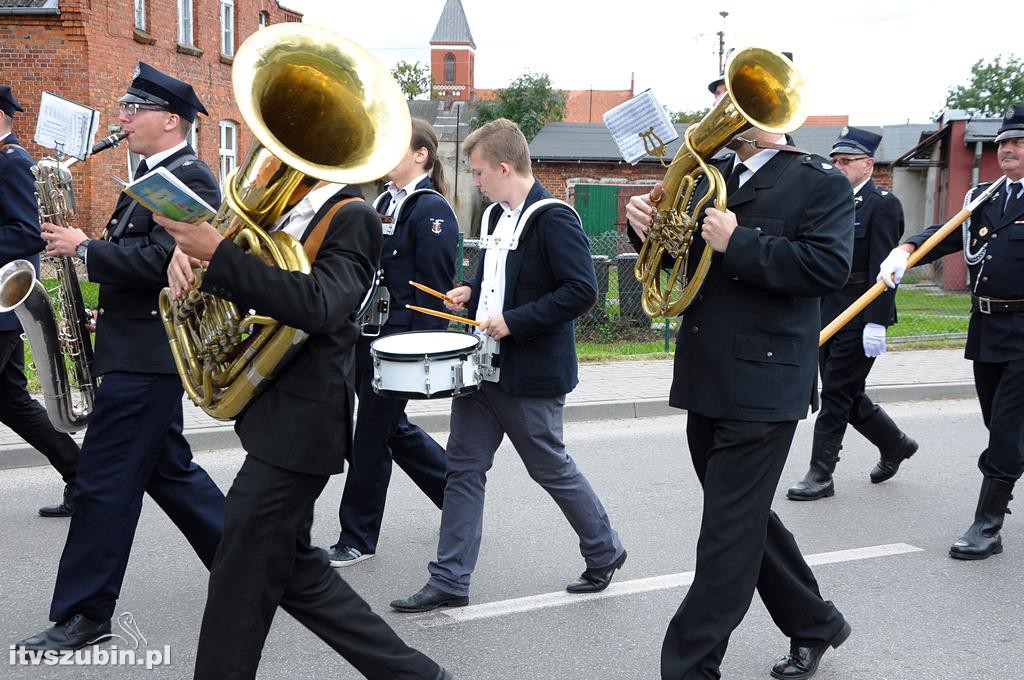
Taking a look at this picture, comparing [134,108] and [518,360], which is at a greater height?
[134,108]

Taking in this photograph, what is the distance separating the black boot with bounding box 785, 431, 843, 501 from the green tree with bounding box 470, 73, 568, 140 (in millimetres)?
33588

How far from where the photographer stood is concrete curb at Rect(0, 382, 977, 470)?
21.8ft

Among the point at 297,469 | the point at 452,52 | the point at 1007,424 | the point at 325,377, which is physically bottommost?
the point at 1007,424

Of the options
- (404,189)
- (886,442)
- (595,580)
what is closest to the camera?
(595,580)

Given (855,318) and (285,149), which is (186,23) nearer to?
(855,318)

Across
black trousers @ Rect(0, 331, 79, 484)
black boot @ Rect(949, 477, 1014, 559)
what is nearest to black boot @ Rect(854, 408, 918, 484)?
black boot @ Rect(949, 477, 1014, 559)

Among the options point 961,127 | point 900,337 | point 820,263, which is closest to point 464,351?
point 820,263

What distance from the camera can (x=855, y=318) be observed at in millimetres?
6148

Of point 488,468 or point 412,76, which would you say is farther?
point 412,76

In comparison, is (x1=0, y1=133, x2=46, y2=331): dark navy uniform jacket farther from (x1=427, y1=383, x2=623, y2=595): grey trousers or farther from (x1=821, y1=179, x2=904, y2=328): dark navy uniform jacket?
(x1=821, y1=179, x2=904, y2=328): dark navy uniform jacket

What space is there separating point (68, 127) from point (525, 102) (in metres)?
36.6

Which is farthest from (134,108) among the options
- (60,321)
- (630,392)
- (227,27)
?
(227,27)

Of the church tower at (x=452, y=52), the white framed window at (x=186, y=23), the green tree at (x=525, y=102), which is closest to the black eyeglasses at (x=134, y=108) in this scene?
the white framed window at (x=186, y=23)

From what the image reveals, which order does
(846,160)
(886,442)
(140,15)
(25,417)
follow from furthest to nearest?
(140,15) < (886,442) < (846,160) < (25,417)
